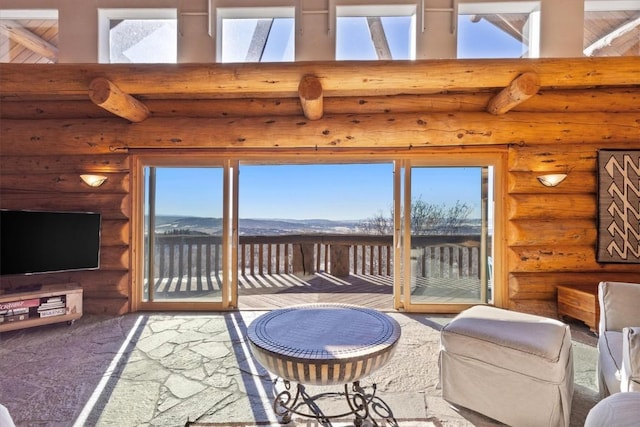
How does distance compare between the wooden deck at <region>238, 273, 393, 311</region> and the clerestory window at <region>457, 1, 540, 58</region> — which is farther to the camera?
the wooden deck at <region>238, 273, 393, 311</region>

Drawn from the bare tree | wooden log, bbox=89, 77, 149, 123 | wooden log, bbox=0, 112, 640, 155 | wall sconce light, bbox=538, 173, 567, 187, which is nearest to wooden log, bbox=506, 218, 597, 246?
wall sconce light, bbox=538, 173, 567, 187

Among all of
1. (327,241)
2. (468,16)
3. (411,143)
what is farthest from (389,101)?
(327,241)

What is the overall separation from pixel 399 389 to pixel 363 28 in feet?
12.5

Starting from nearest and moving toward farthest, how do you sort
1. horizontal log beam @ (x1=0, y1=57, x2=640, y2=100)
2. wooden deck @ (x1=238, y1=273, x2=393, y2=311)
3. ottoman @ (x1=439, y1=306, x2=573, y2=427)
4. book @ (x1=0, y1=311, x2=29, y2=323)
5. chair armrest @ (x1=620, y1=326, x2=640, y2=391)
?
chair armrest @ (x1=620, y1=326, x2=640, y2=391) → ottoman @ (x1=439, y1=306, x2=573, y2=427) → horizontal log beam @ (x1=0, y1=57, x2=640, y2=100) → book @ (x1=0, y1=311, x2=29, y2=323) → wooden deck @ (x1=238, y1=273, x2=393, y2=311)

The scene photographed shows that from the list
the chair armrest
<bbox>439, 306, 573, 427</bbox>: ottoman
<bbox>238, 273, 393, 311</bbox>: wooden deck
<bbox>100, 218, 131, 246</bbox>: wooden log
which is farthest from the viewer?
<bbox>238, 273, 393, 311</bbox>: wooden deck

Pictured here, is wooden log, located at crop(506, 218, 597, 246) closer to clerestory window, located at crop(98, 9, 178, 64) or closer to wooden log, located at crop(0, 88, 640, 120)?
wooden log, located at crop(0, 88, 640, 120)

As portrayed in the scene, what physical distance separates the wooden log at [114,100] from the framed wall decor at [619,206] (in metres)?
5.30

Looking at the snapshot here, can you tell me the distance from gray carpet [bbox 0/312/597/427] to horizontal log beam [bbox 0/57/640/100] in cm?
248

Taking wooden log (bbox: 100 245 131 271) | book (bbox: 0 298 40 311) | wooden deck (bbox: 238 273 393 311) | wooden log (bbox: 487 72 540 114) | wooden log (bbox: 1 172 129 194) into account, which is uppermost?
wooden log (bbox: 487 72 540 114)

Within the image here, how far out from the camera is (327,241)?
6680 mm

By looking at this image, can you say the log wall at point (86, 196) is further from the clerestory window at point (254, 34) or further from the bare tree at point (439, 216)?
the bare tree at point (439, 216)

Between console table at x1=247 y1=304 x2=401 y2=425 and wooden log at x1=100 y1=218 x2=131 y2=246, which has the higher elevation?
wooden log at x1=100 y1=218 x2=131 y2=246

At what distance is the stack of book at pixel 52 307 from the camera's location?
332 cm

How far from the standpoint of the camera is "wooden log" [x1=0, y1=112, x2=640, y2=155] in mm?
3635
